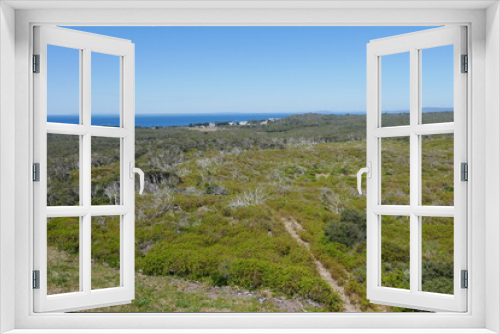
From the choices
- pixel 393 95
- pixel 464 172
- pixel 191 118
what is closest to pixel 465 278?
pixel 464 172

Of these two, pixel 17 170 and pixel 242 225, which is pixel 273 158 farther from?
pixel 17 170

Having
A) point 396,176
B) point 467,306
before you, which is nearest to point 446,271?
point 396,176

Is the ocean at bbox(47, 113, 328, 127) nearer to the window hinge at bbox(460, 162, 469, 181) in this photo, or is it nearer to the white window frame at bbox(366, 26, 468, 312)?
the white window frame at bbox(366, 26, 468, 312)

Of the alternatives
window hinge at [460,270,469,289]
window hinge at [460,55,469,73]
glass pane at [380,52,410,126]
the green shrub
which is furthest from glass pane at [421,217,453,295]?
window hinge at [460,55,469,73]

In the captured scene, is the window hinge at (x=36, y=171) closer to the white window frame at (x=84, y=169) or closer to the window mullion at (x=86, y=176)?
the white window frame at (x=84, y=169)

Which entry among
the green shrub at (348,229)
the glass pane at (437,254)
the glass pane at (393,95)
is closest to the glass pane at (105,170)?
the green shrub at (348,229)
